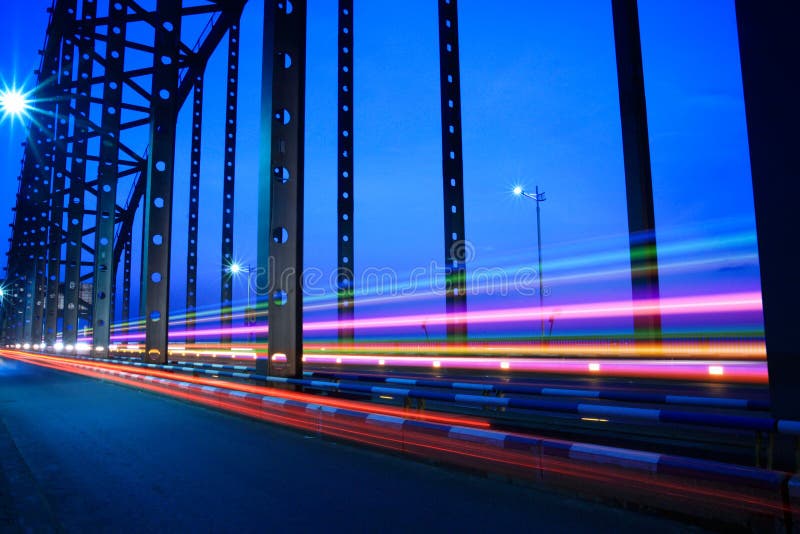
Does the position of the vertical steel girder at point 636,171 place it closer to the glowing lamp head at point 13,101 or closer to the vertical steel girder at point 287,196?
the vertical steel girder at point 287,196

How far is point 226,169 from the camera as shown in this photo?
113ft

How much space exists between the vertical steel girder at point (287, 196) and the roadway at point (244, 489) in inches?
95.8

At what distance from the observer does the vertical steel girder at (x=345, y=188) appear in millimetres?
23750

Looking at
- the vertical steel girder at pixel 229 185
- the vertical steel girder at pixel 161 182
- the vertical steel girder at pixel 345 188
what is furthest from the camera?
the vertical steel girder at pixel 229 185

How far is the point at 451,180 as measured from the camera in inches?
835

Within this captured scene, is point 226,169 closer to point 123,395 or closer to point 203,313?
point 203,313

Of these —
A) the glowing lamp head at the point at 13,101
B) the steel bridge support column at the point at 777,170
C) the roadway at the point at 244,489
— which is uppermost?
the glowing lamp head at the point at 13,101

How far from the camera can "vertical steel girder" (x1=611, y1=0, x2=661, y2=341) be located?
13430mm

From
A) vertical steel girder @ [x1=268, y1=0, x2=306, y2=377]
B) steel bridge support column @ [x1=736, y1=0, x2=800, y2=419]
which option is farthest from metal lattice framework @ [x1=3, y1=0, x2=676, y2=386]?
steel bridge support column @ [x1=736, y1=0, x2=800, y2=419]

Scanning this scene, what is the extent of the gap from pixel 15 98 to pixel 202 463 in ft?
56.7

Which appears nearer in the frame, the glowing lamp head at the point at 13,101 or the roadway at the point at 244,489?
the roadway at the point at 244,489

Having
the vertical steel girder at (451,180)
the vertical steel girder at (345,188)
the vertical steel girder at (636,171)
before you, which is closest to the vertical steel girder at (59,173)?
the vertical steel girder at (345,188)

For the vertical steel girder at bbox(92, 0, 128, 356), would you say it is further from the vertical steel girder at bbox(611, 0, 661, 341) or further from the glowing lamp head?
the vertical steel girder at bbox(611, 0, 661, 341)

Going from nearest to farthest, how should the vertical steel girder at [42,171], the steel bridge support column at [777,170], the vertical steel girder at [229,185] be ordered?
1. the steel bridge support column at [777,170]
2. the vertical steel girder at [229,185]
3. the vertical steel girder at [42,171]
